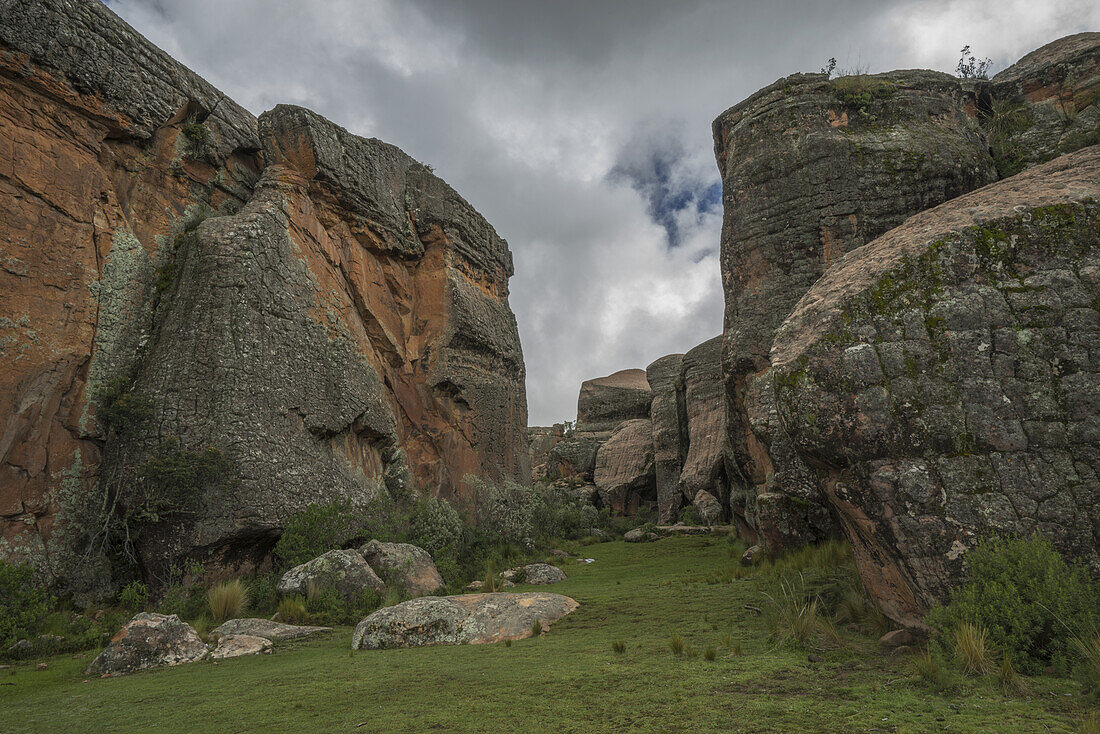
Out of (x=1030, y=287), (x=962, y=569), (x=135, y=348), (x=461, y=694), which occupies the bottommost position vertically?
(x=461, y=694)

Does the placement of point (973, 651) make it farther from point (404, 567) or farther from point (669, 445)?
point (669, 445)

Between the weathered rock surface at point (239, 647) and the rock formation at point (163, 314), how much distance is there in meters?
4.23

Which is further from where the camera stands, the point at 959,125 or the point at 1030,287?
the point at 959,125

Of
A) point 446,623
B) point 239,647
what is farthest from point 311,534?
point 446,623

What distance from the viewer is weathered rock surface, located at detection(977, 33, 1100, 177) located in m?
10.4

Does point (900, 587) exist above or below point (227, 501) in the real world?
below

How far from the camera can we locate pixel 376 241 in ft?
59.3

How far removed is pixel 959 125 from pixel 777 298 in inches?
188

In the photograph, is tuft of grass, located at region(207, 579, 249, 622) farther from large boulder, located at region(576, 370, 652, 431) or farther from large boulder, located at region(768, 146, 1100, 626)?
large boulder, located at region(576, 370, 652, 431)

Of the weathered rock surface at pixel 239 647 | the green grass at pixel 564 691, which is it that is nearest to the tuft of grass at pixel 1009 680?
the green grass at pixel 564 691

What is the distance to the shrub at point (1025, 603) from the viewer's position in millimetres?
3975

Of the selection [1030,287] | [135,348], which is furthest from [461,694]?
[135,348]

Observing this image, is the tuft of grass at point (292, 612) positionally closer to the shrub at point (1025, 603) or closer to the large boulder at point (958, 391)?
the large boulder at point (958, 391)

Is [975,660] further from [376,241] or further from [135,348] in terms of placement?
[376,241]
